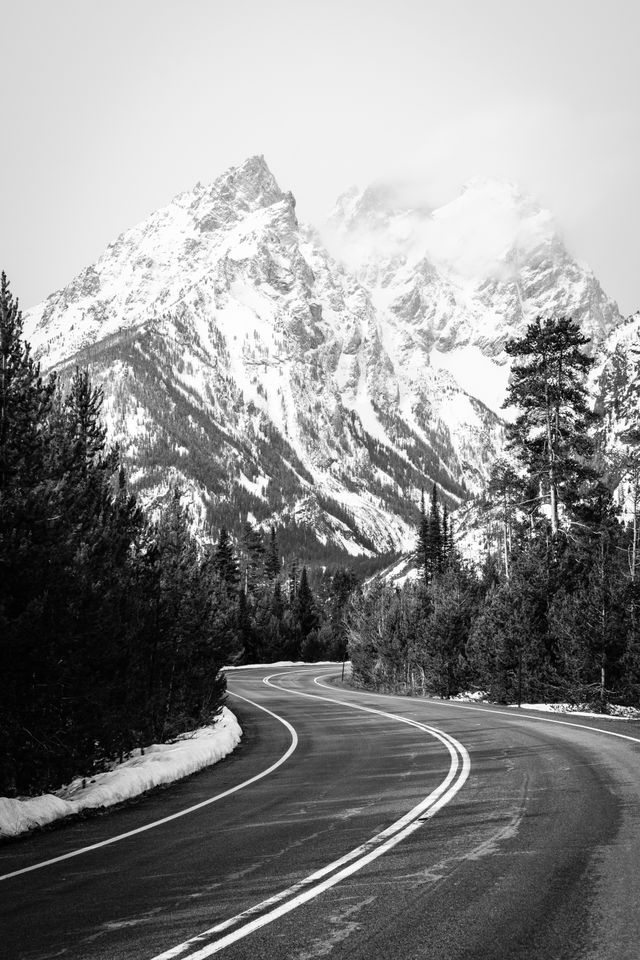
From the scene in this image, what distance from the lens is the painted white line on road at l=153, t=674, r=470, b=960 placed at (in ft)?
16.0

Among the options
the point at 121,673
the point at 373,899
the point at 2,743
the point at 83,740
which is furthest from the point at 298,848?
the point at 121,673

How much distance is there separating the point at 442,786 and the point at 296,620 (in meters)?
80.5

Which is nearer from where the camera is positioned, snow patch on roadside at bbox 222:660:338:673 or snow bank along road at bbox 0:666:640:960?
snow bank along road at bbox 0:666:640:960

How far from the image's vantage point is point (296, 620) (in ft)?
294

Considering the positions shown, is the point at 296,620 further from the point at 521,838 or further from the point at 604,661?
the point at 521,838

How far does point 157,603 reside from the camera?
17078 mm

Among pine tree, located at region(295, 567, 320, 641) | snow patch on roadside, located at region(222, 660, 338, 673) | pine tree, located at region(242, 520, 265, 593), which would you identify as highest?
pine tree, located at region(242, 520, 265, 593)

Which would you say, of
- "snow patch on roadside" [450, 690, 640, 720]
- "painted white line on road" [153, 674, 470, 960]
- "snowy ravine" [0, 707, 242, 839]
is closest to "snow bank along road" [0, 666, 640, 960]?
"painted white line on road" [153, 674, 470, 960]

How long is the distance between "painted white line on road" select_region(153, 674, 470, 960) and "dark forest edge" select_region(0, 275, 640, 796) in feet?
18.9

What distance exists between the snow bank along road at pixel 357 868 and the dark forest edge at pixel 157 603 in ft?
7.56

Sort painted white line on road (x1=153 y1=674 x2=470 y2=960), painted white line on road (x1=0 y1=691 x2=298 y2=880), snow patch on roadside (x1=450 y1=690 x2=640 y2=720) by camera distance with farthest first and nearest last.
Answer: snow patch on roadside (x1=450 y1=690 x2=640 y2=720) < painted white line on road (x1=0 y1=691 x2=298 y2=880) < painted white line on road (x1=153 y1=674 x2=470 y2=960)

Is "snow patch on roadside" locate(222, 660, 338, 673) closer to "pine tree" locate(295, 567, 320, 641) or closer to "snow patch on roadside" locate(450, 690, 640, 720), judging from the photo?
"pine tree" locate(295, 567, 320, 641)

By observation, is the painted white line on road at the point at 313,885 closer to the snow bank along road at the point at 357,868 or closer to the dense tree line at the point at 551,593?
the snow bank along road at the point at 357,868

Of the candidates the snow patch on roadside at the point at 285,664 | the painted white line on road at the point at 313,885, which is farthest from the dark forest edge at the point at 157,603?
the snow patch on roadside at the point at 285,664
